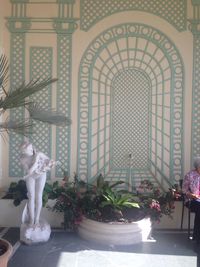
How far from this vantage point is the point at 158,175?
584 cm

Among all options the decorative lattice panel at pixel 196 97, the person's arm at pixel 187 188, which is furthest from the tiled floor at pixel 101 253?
the decorative lattice panel at pixel 196 97

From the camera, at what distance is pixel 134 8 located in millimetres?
5766

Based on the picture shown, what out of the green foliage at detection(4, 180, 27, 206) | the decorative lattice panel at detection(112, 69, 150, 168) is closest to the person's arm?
the decorative lattice panel at detection(112, 69, 150, 168)

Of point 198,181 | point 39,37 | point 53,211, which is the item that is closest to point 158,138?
point 198,181

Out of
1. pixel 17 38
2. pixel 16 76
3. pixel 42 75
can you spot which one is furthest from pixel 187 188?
pixel 17 38

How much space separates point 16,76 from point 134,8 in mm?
1929

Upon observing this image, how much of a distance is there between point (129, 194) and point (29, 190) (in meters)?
1.32

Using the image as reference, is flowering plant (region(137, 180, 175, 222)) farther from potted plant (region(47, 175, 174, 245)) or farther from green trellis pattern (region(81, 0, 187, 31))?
green trellis pattern (region(81, 0, 187, 31))

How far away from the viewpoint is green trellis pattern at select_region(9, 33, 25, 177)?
18.8 ft

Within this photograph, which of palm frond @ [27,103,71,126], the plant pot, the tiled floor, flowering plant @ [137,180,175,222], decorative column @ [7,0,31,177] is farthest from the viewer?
decorative column @ [7,0,31,177]

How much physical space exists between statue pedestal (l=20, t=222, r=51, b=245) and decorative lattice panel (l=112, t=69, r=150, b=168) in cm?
156

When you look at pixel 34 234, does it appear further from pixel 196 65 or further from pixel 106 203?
pixel 196 65

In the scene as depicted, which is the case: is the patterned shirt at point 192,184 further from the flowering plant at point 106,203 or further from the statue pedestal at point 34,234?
the statue pedestal at point 34,234

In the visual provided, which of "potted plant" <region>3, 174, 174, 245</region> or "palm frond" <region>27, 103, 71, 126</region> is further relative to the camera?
"potted plant" <region>3, 174, 174, 245</region>
